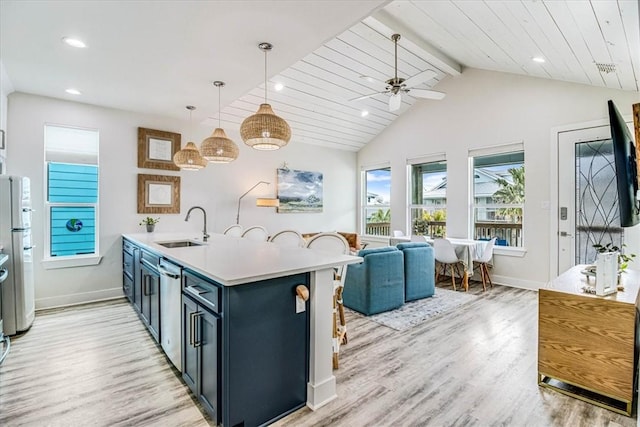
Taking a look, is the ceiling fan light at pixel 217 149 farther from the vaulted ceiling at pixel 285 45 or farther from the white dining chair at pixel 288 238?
the white dining chair at pixel 288 238

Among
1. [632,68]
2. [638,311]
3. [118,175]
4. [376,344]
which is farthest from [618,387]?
[118,175]

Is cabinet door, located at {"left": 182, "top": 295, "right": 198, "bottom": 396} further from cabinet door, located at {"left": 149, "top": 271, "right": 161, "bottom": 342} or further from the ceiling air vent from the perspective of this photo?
the ceiling air vent

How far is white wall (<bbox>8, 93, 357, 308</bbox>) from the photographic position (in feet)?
12.8

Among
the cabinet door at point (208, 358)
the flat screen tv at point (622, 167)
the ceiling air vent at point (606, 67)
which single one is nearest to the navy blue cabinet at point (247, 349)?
the cabinet door at point (208, 358)

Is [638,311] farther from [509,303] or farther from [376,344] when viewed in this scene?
[509,303]

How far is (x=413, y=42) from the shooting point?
14.8 feet

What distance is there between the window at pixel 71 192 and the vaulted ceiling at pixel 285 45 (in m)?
0.59

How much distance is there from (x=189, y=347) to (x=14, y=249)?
2.40 metres

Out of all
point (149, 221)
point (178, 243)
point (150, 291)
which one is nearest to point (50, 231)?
point (149, 221)

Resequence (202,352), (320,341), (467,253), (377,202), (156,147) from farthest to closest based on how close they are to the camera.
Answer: (377,202), (467,253), (156,147), (320,341), (202,352)

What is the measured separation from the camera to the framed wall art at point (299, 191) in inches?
256

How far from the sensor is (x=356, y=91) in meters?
5.57

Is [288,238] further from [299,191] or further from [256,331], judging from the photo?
[299,191]

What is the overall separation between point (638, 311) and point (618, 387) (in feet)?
1.79
